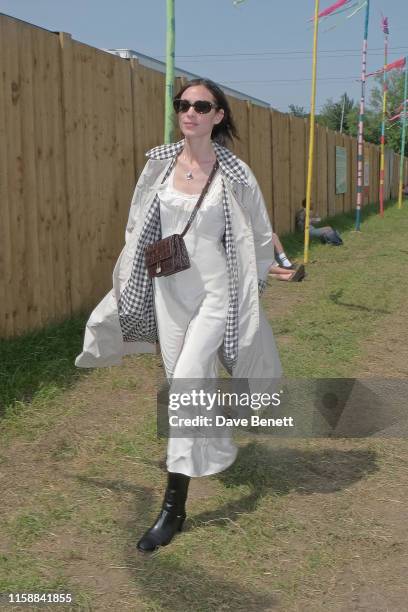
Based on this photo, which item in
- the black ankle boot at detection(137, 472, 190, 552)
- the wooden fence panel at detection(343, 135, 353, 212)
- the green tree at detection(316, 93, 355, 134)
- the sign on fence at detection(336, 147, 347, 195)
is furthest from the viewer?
the green tree at detection(316, 93, 355, 134)

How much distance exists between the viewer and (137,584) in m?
2.87

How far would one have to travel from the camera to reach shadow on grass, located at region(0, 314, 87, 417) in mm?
5023

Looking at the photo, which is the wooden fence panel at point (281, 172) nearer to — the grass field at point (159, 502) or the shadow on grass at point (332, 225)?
the shadow on grass at point (332, 225)

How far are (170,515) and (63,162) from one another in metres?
3.67

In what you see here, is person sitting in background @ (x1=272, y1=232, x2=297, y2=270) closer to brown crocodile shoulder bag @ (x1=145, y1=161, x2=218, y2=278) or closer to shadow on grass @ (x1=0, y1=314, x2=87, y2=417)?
brown crocodile shoulder bag @ (x1=145, y1=161, x2=218, y2=278)

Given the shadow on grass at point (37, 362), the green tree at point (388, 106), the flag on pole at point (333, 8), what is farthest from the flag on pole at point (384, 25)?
the green tree at point (388, 106)

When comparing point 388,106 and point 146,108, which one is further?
point 388,106

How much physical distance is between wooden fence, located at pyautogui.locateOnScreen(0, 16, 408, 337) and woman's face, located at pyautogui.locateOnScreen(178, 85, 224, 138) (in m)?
2.35

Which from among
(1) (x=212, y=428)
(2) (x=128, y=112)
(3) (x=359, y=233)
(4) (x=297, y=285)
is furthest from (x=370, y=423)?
(3) (x=359, y=233)

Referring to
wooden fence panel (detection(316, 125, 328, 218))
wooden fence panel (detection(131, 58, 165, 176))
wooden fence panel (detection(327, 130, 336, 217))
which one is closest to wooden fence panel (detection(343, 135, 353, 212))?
wooden fence panel (detection(327, 130, 336, 217))

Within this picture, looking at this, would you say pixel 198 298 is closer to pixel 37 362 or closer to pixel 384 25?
pixel 37 362

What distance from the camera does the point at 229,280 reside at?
3.38 meters

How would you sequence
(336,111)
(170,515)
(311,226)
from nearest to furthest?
(170,515)
(311,226)
(336,111)

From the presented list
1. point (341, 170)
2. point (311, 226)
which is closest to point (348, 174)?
point (341, 170)
